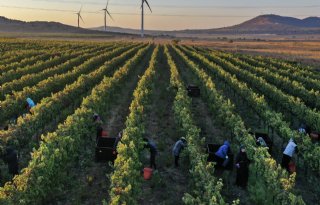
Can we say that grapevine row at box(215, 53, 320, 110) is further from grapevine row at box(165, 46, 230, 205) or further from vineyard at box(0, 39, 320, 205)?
grapevine row at box(165, 46, 230, 205)

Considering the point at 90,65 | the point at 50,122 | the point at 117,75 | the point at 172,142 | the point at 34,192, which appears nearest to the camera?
the point at 34,192

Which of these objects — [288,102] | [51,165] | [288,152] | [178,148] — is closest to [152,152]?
[178,148]

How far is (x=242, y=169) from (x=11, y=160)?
31.4 feet

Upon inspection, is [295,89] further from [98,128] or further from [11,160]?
[11,160]

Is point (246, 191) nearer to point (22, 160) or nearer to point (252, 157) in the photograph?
point (252, 157)

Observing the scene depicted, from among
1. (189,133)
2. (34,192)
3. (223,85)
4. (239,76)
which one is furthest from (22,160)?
(239,76)

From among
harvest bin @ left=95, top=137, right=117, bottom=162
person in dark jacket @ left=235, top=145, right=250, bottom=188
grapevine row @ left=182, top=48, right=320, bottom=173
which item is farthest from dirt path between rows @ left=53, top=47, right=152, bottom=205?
grapevine row @ left=182, top=48, right=320, bottom=173

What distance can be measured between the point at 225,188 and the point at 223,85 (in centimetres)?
2519

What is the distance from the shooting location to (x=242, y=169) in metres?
17.6

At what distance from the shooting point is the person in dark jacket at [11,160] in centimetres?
1744

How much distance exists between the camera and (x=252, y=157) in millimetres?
18469

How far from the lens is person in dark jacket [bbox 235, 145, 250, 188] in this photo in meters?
17.5

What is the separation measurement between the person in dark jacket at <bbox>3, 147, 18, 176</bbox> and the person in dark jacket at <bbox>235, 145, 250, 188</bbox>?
921 cm

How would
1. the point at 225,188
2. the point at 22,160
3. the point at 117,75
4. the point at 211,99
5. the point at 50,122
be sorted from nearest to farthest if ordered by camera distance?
1. the point at 225,188
2. the point at 22,160
3. the point at 50,122
4. the point at 211,99
5. the point at 117,75
